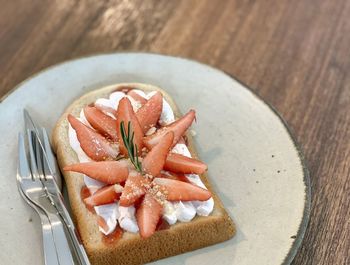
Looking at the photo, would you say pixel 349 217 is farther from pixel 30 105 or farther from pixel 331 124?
pixel 30 105

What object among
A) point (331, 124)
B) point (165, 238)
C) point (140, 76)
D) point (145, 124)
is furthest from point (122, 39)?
point (165, 238)

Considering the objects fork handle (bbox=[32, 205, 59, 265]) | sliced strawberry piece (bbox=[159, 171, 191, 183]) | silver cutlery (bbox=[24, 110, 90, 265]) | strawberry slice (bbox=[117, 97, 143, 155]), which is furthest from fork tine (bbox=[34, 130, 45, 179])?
sliced strawberry piece (bbox=[159, 171, 191, 183])

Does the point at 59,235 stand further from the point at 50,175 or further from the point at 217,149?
the point at 217,149

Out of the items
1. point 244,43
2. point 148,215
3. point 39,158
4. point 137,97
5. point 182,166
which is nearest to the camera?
point 148,215

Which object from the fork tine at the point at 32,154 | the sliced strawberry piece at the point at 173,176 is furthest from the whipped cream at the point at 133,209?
the fork tine at the point at 32,154

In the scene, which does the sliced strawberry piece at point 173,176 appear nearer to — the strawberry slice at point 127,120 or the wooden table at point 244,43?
the strawberry slice at point 127,120

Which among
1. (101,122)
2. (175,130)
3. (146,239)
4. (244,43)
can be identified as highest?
(244,43)

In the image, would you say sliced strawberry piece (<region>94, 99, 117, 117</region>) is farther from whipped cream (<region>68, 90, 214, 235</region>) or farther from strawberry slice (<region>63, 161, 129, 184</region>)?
strawberry slice (<region>63, 161, 129, 184</region>)

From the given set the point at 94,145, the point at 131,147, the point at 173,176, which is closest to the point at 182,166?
the point at 173,176
